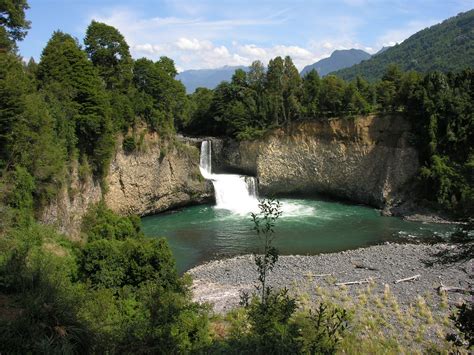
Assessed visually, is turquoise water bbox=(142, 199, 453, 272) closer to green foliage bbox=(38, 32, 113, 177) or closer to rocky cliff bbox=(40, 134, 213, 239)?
rocky cliff bbox=(40, 134, 213, 239)

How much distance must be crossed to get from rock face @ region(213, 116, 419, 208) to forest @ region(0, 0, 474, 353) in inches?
42.9

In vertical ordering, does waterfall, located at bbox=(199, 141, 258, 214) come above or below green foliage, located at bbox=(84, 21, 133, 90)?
below

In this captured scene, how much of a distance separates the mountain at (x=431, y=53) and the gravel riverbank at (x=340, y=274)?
74233mm

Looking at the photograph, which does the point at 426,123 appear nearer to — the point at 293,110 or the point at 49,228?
the point at 293,110

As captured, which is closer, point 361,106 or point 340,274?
point 340,274

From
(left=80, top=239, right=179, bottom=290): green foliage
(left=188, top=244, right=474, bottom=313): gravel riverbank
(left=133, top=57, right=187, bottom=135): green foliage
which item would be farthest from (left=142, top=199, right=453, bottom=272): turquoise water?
(left=133, top=57, right=187, bottom=135): green foliage

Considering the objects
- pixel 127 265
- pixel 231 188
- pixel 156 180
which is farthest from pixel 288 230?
pixel 127 265

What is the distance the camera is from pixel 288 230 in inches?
1248

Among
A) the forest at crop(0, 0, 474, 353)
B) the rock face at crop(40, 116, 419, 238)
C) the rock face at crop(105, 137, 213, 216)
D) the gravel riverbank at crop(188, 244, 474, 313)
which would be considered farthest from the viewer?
the rock face at crop(40, 116, 419, 238)

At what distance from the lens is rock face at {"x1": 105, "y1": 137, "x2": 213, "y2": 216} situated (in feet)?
107

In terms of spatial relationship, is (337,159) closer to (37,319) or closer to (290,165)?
(290,165)

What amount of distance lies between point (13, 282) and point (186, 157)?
2837 centimetres

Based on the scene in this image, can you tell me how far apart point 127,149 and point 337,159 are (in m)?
18.8

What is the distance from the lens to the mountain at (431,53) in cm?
9712
